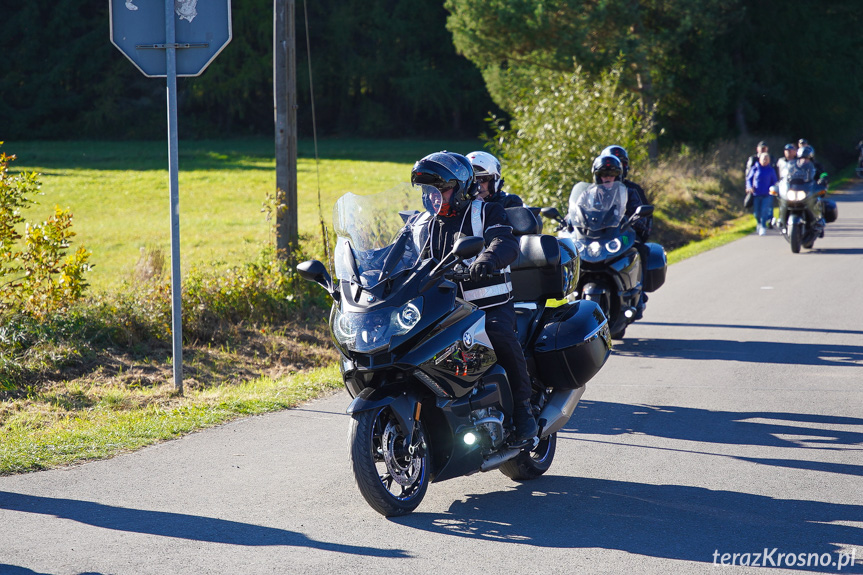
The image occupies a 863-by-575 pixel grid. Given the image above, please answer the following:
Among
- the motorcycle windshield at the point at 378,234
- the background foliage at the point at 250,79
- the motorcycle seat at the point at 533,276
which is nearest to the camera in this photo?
A: the motorcycle windshield at the point at 378,234

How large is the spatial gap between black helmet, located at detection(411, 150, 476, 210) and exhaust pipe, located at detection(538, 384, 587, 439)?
1.40 meters

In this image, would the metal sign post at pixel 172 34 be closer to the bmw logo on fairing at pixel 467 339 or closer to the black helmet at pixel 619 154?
the bmw logo on fairing at pixel 467 339

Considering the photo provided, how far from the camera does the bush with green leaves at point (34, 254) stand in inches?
327

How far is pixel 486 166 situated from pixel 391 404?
3299 mm

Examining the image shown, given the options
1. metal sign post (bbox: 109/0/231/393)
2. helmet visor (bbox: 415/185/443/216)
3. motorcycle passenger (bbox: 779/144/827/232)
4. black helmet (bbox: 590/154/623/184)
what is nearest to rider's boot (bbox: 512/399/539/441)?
helmet visor (bbox: 415/185/443/216)

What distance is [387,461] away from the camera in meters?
4.96

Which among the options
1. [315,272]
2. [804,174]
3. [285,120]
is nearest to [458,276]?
[315,272]

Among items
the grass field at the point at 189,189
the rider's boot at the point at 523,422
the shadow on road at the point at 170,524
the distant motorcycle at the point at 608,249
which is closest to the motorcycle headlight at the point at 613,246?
the distant motorcycle at the point at 608,249

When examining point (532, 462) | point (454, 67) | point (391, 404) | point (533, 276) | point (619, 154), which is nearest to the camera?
point (391, 404)

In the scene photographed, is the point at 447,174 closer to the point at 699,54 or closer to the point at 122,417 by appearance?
the point at 122,417

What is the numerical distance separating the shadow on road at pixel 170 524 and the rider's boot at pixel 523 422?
1.17 meters

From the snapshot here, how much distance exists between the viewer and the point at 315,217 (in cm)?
2459

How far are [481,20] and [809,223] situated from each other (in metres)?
14.8

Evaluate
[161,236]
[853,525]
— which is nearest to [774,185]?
[161,236]
